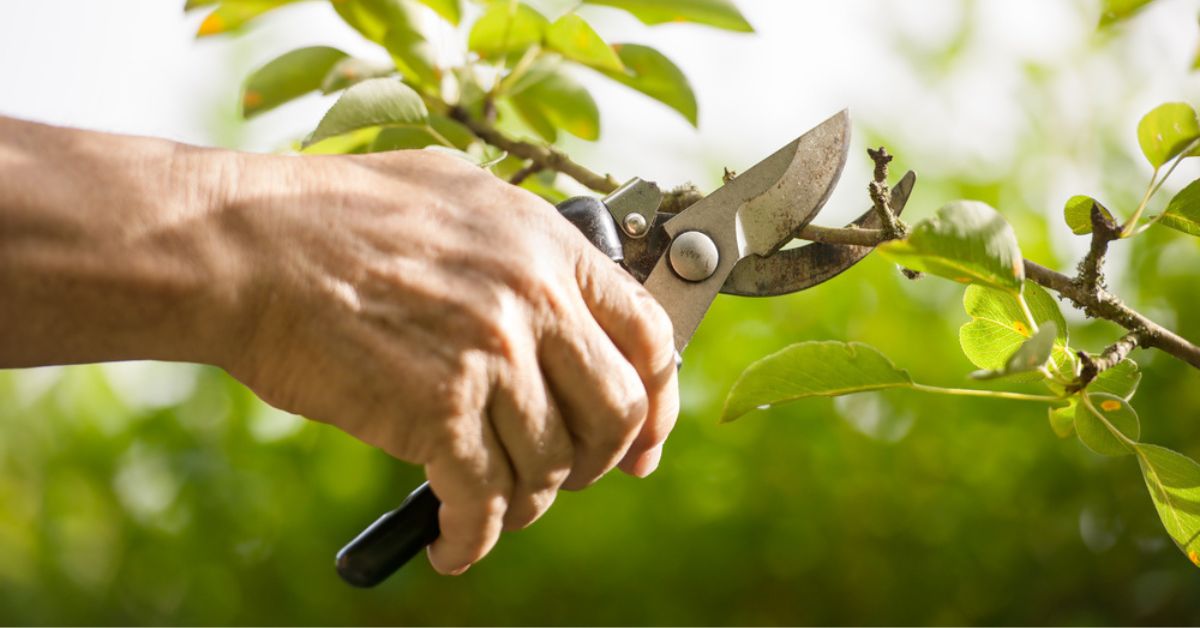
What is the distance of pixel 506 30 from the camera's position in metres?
0.84

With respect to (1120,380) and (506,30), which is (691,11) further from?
(1120,380)

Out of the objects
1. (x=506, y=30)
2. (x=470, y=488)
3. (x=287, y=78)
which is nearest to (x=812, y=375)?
(x=470, y=488)

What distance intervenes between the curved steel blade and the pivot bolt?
0.07 m

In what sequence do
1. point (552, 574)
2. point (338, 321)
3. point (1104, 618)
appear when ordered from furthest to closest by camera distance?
point (552, 574) < point (1104, 618) < point (338, 321)

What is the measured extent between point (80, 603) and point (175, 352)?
145 centimetres

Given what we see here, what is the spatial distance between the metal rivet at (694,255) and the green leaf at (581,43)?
0.52ft

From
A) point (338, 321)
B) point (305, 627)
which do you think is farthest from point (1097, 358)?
point (305, 627)

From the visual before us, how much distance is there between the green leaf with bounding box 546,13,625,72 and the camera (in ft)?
2.48

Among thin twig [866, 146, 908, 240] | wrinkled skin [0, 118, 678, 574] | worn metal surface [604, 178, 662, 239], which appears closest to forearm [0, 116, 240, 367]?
wrinkled skin [0, 118, 678, 574]

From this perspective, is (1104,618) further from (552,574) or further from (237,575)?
(237,575)

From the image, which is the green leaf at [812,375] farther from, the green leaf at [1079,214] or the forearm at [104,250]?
the forearm at [104,250]

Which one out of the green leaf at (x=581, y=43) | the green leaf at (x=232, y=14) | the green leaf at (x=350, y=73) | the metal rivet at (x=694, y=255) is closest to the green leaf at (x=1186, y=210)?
the metal rivet at (x=694, y=255)

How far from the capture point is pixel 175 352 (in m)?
0.55

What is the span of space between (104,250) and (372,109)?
0.81 ft
